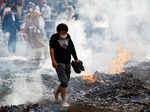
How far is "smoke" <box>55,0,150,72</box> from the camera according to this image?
18500 mm

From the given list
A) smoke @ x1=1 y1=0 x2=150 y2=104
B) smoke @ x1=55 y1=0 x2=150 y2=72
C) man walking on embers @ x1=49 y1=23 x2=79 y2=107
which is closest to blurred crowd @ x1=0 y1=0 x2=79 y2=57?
smoke @ x1=1 y1=0 x2=150 y2=104

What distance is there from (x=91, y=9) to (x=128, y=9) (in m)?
6.38

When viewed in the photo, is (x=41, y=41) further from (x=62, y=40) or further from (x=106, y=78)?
(x=62, y=40)

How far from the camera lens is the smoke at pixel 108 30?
60.7ft

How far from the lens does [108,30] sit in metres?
23.0

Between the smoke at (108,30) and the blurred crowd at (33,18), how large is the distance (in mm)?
1159

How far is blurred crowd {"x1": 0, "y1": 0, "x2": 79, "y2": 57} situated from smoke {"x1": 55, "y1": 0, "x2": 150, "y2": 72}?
45.6 inches

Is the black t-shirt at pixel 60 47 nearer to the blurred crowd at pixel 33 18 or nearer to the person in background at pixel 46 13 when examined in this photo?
the blurred crowd at pixel 33 18

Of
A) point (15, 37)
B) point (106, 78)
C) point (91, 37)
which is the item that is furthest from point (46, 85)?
point (91, 37)

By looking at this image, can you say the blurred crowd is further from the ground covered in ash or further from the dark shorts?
the dark shorts

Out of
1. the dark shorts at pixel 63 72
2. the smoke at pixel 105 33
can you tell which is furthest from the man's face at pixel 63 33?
the smoke at pixel 105 33

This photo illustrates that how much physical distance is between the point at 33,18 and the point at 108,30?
333 inches

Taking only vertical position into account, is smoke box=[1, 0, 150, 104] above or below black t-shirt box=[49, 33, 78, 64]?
above

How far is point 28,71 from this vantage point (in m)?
13.9
